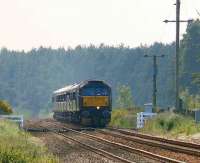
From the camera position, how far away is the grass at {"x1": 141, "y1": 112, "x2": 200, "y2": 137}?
33.1 m

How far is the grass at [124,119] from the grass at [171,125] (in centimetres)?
705

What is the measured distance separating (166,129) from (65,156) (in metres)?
15.1

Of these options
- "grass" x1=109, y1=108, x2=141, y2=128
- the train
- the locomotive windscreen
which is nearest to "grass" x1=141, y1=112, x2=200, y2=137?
the train

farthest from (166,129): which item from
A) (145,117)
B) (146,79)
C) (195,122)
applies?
(146,79)

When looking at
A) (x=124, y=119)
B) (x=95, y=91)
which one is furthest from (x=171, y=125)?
(x=124, y=119)

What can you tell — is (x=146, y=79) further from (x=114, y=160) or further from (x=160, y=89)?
(x=114, y=160)

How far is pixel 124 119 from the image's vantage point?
4838 centimetres

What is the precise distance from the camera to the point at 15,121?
41.1 metres

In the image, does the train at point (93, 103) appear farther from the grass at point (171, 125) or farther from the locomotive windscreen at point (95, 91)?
the grass at point (171, 125)

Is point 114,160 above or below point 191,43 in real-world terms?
below

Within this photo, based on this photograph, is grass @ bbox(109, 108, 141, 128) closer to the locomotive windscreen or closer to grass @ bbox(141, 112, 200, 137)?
the locomotive windscreen

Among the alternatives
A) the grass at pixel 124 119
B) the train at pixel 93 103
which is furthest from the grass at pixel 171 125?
the grass at pixel 124 119

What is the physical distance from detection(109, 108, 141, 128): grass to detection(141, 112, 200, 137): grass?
705 centimetres

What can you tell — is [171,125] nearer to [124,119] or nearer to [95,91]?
[95,91]
